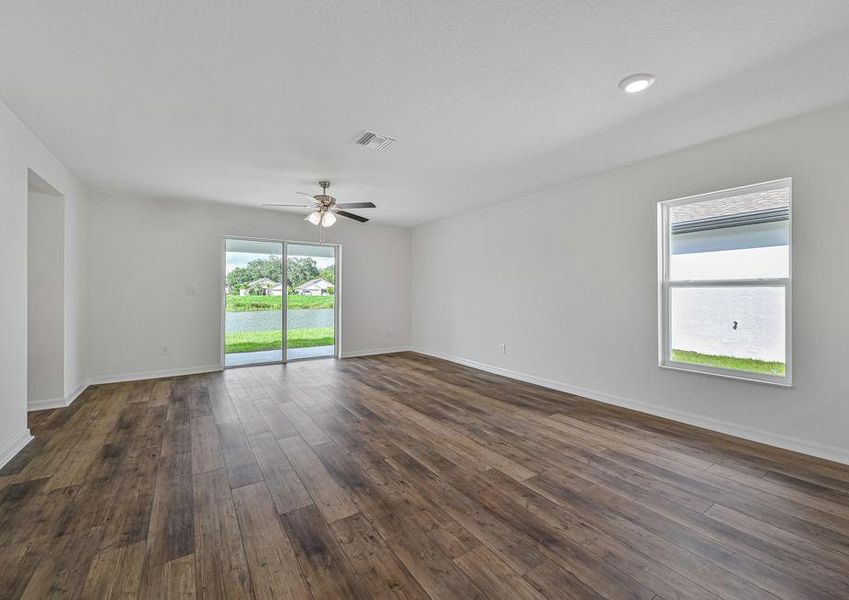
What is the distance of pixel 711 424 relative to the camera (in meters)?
3.20

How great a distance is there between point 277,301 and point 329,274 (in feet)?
3.54

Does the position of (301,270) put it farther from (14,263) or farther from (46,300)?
→ (14,263)

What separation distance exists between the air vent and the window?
2.79 metres

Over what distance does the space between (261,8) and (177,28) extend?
498mm

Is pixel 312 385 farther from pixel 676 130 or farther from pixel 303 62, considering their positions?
pixel 676 130

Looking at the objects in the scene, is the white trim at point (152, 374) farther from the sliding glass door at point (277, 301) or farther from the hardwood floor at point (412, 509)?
the hardwood floor at point (412, 509)

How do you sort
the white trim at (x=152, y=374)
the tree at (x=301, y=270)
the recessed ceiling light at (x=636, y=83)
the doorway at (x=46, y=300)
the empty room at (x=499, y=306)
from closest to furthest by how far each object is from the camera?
the empty room at (x=499, y=306) → the recessed ceiling light at (x=636, y=83) → the doorway at (x=46, y=300) → the white trim at (x=152, y=374) → the tree at (x=301, y=270)

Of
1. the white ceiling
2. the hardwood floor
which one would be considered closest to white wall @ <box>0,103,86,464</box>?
the white ceiling

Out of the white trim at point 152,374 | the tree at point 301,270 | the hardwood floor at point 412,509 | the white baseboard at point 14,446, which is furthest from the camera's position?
the tree at point 301,270

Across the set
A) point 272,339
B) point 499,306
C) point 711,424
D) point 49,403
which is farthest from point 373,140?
point 49,403

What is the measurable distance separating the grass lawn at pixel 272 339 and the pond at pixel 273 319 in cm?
8

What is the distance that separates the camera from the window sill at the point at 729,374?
285cm

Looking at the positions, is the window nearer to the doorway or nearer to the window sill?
the window sill

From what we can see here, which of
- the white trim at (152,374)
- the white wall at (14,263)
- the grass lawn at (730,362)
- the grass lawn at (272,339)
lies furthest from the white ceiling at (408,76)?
the grass lawn at (272,339)
